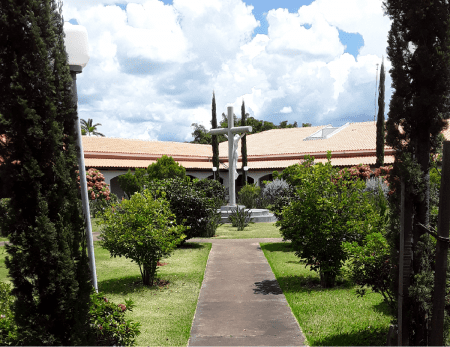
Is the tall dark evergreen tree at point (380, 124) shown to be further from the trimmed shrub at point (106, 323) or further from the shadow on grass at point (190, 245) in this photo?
the trimmed shrub at point (106, 323)

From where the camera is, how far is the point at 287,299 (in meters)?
6.77

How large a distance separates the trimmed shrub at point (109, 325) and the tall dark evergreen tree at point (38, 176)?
748 millimetres

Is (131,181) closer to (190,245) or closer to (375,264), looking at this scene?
(190,245)

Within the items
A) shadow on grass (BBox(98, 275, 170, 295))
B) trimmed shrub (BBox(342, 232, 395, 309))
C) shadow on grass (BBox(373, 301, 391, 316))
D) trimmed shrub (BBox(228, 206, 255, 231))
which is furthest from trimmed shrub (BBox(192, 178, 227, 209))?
trimmed shrub (BBox(342, 232, 395, 309))

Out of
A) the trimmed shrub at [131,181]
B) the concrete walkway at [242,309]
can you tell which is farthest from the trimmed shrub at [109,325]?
the trimmed shrub at [131,181]

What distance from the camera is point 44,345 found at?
3.34 m

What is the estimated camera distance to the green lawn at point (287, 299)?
5160 millimetres

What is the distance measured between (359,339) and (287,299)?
75.8 inches

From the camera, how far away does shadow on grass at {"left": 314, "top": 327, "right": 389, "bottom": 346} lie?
4825 mm

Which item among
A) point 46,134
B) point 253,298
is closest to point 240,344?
point 253,298

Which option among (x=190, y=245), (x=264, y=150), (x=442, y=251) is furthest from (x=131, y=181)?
(x=442, y=251)

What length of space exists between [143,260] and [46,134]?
16.1 ft

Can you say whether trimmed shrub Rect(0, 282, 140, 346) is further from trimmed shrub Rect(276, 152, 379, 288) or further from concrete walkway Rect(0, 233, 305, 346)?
trimmed shrub Rect(276, 152, 379, 288)

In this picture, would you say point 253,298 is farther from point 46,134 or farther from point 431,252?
point 46,134
